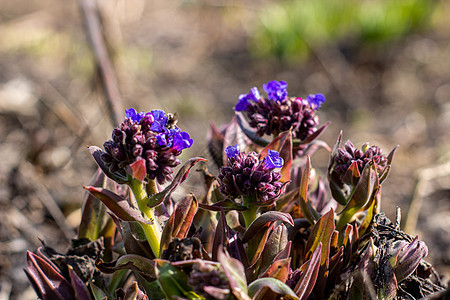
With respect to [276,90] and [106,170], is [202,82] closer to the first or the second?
[276,90]

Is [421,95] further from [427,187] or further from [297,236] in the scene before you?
[297,236]

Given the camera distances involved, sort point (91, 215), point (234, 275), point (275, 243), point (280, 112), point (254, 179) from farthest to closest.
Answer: point (91, 215) < point (280, 112) < point (275, 243) < point (254, 179) < point (234, 275)

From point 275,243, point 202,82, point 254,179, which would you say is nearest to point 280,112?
point 254,179

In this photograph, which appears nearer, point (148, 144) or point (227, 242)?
point (148, 144)

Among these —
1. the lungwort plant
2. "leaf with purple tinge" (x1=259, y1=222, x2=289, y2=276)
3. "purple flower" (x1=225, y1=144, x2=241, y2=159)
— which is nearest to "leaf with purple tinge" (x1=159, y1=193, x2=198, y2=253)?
the lungwort plant

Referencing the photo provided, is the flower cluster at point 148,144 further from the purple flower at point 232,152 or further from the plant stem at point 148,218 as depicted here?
the purple flower at point 232,152

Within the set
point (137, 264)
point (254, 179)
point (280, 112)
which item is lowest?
point (137, 264)

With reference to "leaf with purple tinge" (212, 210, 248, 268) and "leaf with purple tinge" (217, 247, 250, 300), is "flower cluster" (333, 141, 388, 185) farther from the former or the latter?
"leaf with purple tinge" (217, 247, 250, 300)

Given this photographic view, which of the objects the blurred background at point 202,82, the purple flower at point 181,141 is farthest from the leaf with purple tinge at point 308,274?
the blurred background at point 202,82
